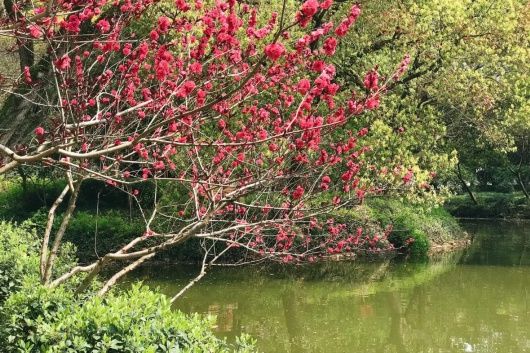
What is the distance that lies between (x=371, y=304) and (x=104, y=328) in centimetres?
885

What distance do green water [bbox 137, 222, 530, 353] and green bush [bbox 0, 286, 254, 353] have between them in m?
5.04

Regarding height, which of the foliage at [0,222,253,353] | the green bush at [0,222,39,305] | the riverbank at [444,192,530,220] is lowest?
the riverbank at [444,192,530,220]

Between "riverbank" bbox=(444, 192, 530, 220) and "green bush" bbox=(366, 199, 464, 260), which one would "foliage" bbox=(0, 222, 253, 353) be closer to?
"green bush" bbox=(366, 199, 464, 260)

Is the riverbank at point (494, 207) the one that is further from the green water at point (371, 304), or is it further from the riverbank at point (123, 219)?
the green water at point (371, 304)

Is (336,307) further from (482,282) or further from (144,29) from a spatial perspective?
(144,29)

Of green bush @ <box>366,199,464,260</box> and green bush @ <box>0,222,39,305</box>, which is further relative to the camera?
green bush @ <box>366,199,464,260</box>

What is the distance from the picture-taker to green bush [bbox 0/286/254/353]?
3760mm

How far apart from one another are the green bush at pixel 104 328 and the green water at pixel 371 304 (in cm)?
504

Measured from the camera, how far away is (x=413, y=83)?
647 inches

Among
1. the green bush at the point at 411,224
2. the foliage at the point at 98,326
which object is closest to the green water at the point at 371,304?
the green bush at the point at 411,224

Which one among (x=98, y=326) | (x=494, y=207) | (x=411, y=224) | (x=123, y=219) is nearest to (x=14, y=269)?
(x=98, y=326)

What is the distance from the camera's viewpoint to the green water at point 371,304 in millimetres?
9688

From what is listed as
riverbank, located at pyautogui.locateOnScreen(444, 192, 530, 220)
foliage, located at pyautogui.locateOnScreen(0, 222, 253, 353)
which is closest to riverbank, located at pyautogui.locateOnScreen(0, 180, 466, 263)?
foliage, located at pyautogui.locateOnScreen(0, 222, 253, 353)

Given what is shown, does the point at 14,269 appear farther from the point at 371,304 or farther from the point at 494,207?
the point at 494,207
